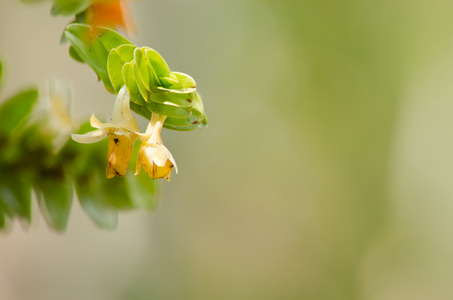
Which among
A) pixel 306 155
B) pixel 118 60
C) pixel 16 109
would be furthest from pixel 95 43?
pixel 306 155

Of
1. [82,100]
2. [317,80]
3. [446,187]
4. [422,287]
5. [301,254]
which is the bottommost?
[422,287]

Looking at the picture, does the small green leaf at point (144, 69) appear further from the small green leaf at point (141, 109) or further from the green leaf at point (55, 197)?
the green leaf at point (55, 197)

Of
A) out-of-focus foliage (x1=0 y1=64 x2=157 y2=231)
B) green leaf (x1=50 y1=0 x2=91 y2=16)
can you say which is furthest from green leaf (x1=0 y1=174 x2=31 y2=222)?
green leaf (x1=50 y1=0 x2=91 y2=16)

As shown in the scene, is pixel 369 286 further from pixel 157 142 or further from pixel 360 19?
pixel 157 142

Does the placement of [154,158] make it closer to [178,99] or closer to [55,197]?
[178,99]

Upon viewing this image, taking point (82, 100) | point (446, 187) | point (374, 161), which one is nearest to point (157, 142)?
point (82, 100)
